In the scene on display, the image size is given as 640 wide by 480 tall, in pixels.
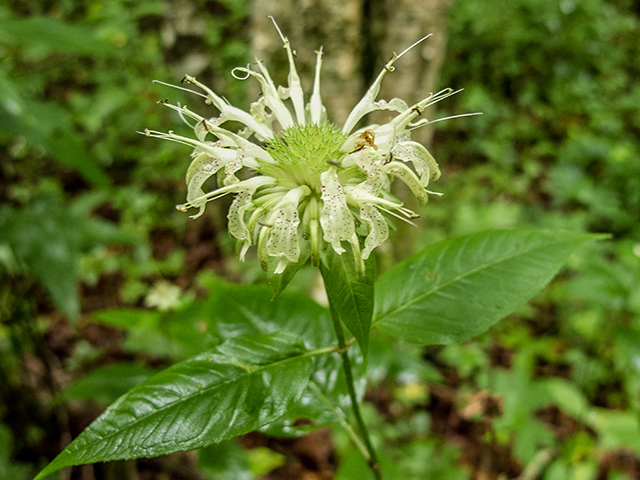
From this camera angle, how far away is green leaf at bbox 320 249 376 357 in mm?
736

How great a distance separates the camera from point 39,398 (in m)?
2.37

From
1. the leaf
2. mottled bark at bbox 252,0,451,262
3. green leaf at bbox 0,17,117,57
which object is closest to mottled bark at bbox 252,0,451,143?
mottled bark at bbox 252,0,451,262

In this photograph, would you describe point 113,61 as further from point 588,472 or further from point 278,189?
point 588,472

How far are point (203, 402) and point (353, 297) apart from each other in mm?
326

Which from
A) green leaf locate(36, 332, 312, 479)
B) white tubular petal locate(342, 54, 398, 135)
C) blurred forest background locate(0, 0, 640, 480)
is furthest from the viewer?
blurred forest background locate(0, 0, 640, 480)

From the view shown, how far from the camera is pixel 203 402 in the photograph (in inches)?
30.0

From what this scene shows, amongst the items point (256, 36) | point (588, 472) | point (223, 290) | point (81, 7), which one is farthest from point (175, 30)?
point (588, 472)

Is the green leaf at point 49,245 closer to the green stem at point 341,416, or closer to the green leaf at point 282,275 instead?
the green stem at point 341,416

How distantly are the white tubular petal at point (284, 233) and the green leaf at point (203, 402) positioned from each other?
7.3 inches

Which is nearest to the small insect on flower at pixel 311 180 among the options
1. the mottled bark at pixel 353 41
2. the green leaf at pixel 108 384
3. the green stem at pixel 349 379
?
the green stem at pixel 349 379

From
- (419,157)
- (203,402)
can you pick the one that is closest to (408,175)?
(419,157)

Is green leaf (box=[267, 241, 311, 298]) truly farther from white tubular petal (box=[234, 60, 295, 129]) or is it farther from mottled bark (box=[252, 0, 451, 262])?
mottled bark (box=[252, 0, 451, 262])

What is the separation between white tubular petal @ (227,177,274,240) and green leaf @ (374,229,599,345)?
0.35m

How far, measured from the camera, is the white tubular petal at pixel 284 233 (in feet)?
2.56
